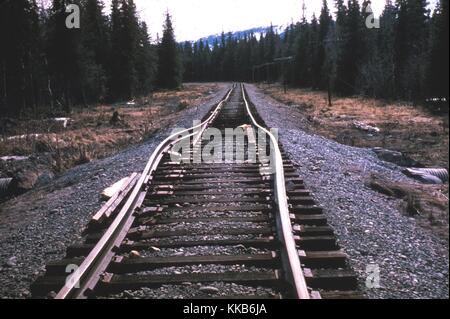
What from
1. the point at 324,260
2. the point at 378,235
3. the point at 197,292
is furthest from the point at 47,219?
the point at 378,235

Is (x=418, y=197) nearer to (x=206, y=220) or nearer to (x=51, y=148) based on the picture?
(x=206, y=220)

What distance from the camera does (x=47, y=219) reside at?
5645 mm

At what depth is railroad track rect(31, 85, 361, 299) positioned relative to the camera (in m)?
3.52

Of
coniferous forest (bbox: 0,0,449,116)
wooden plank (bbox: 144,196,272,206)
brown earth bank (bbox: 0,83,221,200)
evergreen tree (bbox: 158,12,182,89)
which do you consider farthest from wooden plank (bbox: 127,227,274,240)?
evergreen tree (bbox: 158,12,182,89)

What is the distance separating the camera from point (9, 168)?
11055 mm

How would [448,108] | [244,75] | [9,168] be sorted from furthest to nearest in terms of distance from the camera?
[244,75]
[9,168]
[448,108]

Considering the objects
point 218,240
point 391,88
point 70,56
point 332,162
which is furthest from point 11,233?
point 391,88

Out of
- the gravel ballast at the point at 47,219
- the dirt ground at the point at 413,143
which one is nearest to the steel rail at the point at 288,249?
the dirt ground at the point at 413,143

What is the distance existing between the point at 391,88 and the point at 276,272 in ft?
121

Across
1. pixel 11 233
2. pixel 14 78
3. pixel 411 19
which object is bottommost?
pixel 11 233

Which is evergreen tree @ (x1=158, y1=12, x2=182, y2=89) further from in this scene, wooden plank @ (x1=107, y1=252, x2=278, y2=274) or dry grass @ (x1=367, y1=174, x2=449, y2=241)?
wooden plank @ (x1=107, y1=252, x2=278, y2=274)

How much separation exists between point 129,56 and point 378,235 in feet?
143

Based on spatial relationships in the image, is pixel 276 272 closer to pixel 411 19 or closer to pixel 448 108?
pixel 448 108

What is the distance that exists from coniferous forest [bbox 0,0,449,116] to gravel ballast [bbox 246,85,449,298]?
1080cm
